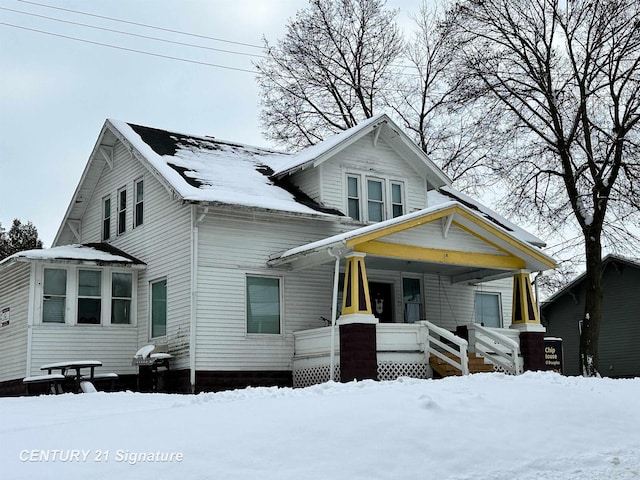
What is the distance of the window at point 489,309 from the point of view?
23.7 m

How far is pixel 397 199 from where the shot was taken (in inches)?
868

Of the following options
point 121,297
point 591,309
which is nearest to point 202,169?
point 121,297

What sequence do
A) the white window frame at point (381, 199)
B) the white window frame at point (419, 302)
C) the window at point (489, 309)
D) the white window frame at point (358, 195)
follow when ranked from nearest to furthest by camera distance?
1. the white window frame at point (358, 195)
2. the white window frame at point (381, 199)
3. the white window frame at point (419, 302)
4. the window at point (489, 309)

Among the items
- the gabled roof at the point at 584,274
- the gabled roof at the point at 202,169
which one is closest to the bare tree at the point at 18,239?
the gabled roof at the point at 202,169

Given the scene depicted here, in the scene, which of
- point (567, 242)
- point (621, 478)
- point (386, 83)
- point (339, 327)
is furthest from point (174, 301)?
point (386, 83)

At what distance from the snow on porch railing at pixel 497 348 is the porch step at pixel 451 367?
1.75 ft

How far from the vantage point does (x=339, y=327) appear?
56.6ft

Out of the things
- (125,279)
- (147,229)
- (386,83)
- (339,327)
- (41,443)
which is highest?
(386,83)

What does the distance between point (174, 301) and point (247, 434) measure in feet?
34.6

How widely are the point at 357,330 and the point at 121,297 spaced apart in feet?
21.7

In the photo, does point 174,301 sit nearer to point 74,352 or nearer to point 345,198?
point 74,352

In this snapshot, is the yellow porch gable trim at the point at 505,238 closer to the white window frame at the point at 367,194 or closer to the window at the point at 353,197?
the white window frame at the point at 367,194

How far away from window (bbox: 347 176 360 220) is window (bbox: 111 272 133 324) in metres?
5.95

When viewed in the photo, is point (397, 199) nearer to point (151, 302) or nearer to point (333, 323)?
point (333, 323)
